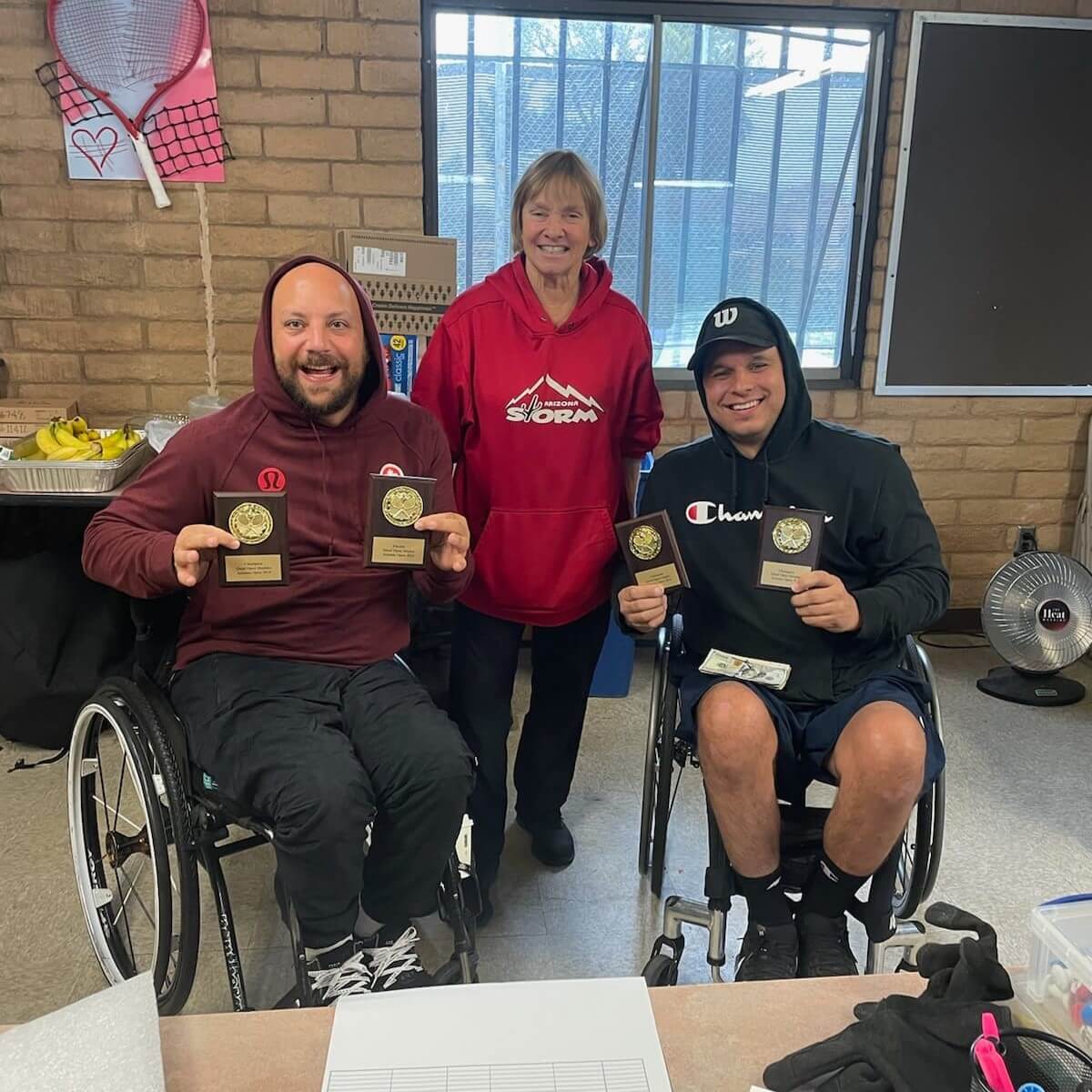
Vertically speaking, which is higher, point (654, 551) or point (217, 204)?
point (217, 204)

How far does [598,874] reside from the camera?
2.08m

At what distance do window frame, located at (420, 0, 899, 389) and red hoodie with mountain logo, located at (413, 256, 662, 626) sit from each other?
129 cm

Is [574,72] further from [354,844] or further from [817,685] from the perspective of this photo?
[354,844]

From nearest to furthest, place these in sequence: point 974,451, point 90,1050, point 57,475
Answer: point 90,1050 < point 57,475 < point 974,451

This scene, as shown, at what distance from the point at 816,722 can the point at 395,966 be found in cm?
78

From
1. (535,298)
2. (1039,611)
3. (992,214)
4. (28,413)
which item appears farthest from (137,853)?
(992,214)

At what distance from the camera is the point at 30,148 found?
2756 mm

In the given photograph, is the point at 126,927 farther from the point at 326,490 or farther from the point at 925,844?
the point at 925,844

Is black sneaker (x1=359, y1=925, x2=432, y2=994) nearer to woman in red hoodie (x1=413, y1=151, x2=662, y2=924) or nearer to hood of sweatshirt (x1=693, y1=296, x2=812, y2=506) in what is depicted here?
woman in red hoodie (x1=413, y1=151, x2=662, y2=924)

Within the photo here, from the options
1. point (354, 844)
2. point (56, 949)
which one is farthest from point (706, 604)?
point (56, 949)

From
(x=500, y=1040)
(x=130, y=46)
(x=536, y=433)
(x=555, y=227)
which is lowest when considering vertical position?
(x=500, y=1040)

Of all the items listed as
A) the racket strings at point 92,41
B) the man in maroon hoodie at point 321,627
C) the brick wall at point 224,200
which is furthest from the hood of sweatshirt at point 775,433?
the racket strings at point 92,41

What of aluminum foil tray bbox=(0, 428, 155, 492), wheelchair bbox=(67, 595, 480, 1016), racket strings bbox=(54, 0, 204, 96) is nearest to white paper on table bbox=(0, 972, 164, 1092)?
wheelchair bbox=(67, 595, 480, 1016)

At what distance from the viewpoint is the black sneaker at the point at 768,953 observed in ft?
4.92
